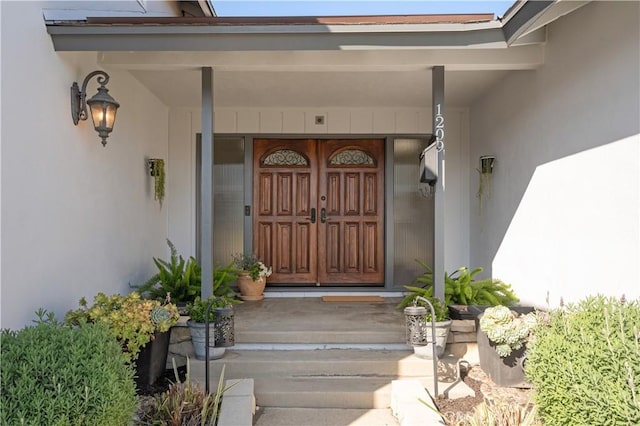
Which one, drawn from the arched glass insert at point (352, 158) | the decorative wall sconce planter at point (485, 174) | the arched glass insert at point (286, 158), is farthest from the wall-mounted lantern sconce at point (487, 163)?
the arched glass insert at point (286, 158)

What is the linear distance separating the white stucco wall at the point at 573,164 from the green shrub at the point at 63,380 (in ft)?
9.45

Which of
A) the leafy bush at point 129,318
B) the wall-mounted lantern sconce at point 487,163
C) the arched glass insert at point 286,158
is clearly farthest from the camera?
the arched glass insert at point 286,158

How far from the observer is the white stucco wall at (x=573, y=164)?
2.79 m

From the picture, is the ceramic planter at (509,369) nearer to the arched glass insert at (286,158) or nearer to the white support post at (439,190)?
the white support post at (439,190)

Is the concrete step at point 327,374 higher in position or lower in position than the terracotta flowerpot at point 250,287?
lower

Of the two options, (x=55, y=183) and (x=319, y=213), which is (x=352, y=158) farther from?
(x=55, y=183)

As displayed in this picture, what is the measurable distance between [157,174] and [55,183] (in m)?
1.93

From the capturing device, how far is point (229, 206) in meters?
5.75

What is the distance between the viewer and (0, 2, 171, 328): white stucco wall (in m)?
2.75

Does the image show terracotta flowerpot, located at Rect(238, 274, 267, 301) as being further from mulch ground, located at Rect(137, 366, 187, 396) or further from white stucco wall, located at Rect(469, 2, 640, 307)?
white stucco wall, located at Rect(469, 2, 640, 307)

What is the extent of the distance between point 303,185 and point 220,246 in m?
1.29

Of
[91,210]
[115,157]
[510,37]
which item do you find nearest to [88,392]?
[91,210]

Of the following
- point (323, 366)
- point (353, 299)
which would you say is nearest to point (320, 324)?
point (323, 366)

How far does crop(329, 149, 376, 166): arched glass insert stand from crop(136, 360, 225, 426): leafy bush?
357 centimetres
